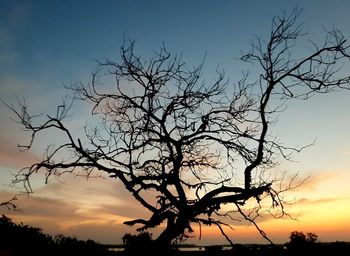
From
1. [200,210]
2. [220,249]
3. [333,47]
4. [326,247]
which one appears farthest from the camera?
[326,247]

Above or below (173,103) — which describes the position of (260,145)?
below

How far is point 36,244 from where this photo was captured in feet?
43.2

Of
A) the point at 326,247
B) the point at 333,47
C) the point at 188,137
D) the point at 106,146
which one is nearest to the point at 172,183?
the point at 188,137

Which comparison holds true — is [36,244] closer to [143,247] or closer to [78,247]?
[78,247]

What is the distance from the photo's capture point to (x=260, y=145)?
1153 centimetres

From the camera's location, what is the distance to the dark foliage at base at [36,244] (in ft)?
40.7

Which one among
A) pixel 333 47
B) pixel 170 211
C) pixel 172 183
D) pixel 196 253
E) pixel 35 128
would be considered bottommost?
pixel 196 253

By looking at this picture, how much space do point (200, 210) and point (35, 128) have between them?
5705mm

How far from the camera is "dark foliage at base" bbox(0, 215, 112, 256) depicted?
12391 millimetres

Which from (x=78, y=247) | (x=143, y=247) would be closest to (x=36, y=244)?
(x=78, y=247)

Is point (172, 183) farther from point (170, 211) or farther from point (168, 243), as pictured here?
point (168, 243)

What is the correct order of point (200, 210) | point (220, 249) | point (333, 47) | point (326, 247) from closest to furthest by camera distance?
1. point (333, 47)
2. point (200, 210)
3. point (220, 249)
4. point (326, 247)

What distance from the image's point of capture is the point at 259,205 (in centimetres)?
1182

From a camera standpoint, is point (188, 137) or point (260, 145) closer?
point (260, 145)
